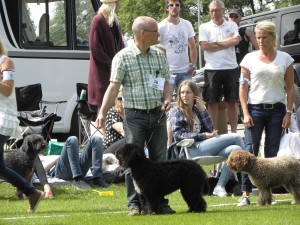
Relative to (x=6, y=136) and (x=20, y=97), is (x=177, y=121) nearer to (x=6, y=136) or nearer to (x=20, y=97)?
(x=6, y=136)

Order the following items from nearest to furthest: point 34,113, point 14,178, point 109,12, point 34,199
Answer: point 14,178
point 34,199
point 109,12
point 34,113

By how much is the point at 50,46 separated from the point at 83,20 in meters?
0.90

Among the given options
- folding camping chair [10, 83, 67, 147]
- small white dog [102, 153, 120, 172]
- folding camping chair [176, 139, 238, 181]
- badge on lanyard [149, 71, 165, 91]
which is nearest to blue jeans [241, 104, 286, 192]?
folding camping chair [176, 139, 238, 181]

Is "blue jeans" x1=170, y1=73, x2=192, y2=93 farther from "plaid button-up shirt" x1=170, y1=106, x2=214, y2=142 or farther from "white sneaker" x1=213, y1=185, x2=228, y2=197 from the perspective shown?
"white sneaker" x1=213, y1=185, x2=228, y2=197

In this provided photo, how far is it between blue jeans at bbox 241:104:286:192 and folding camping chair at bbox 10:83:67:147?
17.3ft

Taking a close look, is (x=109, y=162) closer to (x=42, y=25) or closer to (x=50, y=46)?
(x=50, y=46)

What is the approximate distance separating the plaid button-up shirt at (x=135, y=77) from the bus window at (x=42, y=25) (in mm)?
7522

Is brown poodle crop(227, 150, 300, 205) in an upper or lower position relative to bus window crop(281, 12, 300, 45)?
lower

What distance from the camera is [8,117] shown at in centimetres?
964

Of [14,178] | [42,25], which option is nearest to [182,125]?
[14,178]

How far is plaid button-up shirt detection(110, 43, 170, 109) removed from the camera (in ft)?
31.3

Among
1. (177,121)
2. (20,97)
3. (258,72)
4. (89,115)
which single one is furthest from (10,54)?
(258,72)

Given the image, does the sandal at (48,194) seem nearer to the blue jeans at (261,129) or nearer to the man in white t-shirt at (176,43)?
the blue jeans at (261,129)

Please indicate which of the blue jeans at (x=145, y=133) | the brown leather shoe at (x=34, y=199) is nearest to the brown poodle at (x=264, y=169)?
the blue jeans at (x=145, y=133)
